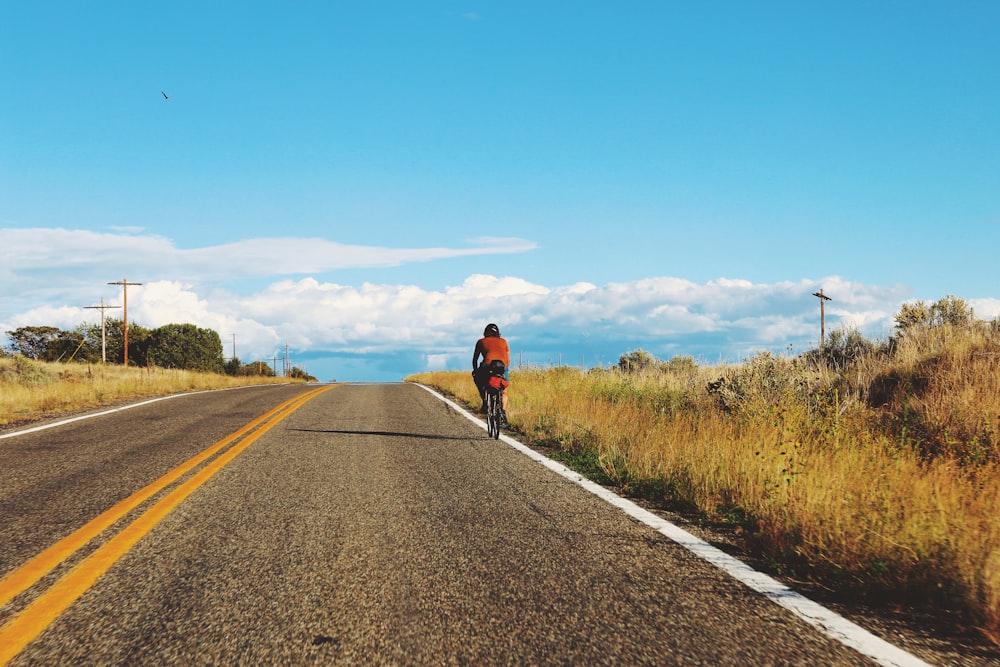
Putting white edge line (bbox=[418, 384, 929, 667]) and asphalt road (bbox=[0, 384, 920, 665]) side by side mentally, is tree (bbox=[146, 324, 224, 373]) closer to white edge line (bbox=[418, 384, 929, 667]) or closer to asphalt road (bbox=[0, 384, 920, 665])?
asphalt road (bbox=[0, 384, 920, 665])

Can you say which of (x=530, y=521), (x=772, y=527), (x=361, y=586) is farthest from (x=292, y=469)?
(x=772, y=527)


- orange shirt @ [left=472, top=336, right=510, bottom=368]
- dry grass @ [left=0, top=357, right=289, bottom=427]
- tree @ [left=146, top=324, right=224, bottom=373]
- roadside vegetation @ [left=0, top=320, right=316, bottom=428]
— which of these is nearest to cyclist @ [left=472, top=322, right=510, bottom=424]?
orange shirt @ [left=472, top=336, right=510, bottom=368]

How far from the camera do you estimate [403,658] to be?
118 inches

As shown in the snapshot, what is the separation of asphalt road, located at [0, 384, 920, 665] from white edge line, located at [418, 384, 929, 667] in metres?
0.09

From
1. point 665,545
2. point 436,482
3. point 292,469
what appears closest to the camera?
point 665,545

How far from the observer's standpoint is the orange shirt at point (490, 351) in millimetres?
12109

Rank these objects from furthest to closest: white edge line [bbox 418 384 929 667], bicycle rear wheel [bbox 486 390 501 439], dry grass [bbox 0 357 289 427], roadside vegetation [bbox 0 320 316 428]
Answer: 1. roadside vegetation [bbox 0 320 316 428]
2. dry grass [bbox 0 357 289 427]
3. bicycle rear wheel [bbox 486 390 501 439]
4. white edge line [bbox 418 384 929 667]

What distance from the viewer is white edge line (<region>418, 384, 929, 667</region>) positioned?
10.1 feet

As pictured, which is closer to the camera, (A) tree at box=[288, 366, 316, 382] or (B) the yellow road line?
(B) the yellow road line

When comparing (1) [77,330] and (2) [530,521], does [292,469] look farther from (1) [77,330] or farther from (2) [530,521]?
(1) [77,330]

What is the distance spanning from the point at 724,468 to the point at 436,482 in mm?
2767

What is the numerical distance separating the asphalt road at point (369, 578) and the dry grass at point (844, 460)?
2.78 feet

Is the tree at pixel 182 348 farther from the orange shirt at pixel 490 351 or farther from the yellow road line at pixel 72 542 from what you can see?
the yellow road line at pixel 72 542

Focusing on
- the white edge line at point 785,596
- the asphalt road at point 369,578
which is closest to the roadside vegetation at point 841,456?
the white edge line at point 785,596
